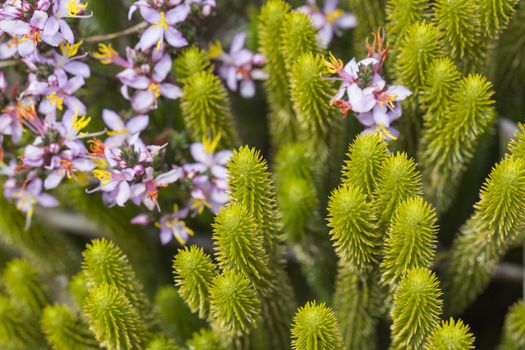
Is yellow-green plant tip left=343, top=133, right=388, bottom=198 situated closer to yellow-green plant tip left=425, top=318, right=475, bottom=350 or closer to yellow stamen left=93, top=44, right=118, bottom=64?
yellow-green plant tip left=425, top=318, right=475, bottom=350

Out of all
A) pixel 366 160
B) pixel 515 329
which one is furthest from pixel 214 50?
pixel 515 329

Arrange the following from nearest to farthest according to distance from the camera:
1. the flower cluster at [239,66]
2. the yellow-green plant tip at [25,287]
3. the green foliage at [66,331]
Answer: the green foliage at [66,331] < the yellow-green plant tip at [25,287] < the flower cluster at [239,66]

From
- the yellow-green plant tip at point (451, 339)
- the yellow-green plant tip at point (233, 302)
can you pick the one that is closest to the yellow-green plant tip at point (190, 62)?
the yellow-green plant tip at point (233, 302)

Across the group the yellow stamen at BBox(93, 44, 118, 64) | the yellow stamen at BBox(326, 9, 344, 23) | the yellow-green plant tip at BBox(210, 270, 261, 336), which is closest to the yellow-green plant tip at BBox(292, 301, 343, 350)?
the yellow-green plant tip at BBox(210, 270, 261, 336)

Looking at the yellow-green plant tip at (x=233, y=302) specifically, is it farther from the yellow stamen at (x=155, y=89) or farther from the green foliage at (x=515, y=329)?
the green foliage at (x=515, y=329)

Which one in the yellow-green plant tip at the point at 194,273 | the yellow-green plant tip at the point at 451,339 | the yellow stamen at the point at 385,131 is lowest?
the yellow-green plant tip at the point at 194,273

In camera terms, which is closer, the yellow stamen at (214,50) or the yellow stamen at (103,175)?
the yellow stamen at (103,175)

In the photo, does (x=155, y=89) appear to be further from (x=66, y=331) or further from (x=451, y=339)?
(x=451, y=339)

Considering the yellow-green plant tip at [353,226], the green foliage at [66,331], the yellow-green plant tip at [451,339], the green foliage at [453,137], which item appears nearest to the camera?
the yellow-green plant tip at [451,339]
